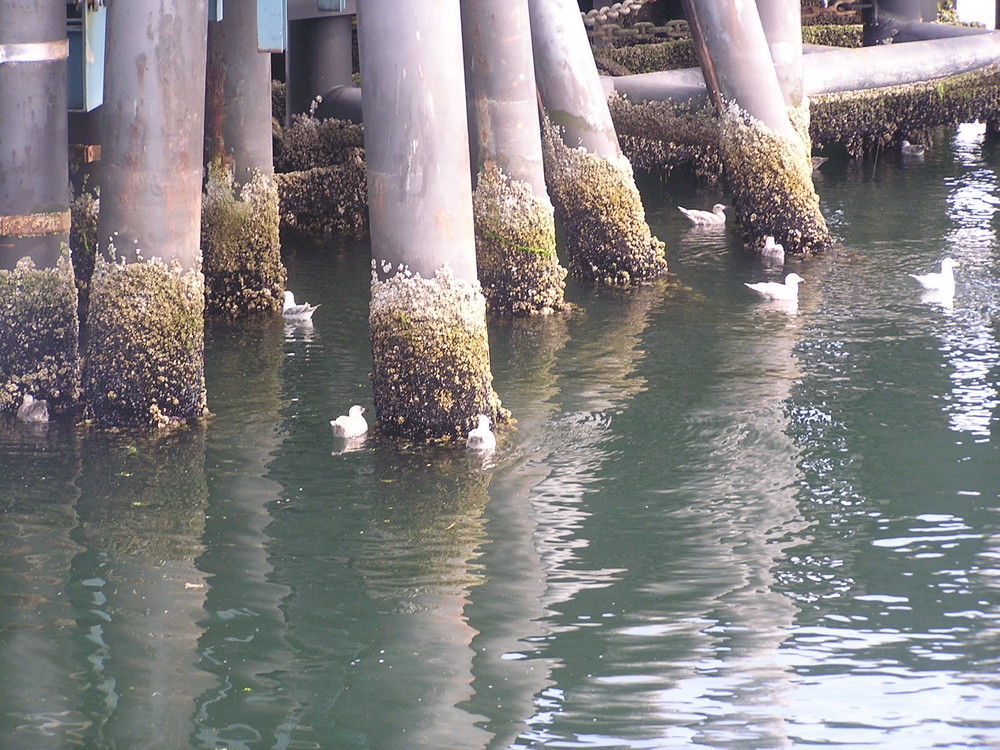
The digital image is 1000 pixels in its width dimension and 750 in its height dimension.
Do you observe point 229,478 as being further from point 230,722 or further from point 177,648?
point 230,722

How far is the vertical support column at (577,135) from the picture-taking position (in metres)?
12.3

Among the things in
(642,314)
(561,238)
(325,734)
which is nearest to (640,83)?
(561,238)

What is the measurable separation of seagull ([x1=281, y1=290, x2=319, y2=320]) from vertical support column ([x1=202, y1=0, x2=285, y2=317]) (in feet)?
1.48

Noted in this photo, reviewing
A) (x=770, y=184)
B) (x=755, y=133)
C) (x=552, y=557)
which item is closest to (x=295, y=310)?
(x=755, y=133)

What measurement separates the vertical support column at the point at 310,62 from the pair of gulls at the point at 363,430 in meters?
8.36

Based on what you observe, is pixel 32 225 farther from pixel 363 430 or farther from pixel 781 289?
pixel 781 289

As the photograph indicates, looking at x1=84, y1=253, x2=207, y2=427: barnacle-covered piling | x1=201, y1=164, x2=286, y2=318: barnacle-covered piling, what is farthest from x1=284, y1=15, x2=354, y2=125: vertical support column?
x1=84, y1=253, x2=207, y2=427: barnacle-covered piling

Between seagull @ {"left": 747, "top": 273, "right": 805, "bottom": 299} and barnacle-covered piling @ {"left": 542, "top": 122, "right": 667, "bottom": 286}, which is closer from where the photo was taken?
seagull @ {"left": 747, "top": 273, "right": 805, "bottom": 299}

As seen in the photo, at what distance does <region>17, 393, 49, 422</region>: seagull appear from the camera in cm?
934

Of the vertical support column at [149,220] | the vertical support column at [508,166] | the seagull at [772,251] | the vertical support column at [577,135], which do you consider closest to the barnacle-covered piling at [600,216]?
the vertical support column at [577,135]

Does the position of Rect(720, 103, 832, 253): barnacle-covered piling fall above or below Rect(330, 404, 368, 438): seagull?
above

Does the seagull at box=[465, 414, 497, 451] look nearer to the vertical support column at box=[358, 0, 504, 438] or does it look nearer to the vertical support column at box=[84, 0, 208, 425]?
the vertical support column at box=[358, 0, 504, 438]

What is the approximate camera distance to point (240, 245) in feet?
40.4

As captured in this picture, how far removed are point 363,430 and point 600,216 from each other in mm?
4460
